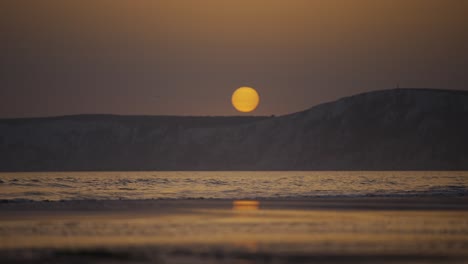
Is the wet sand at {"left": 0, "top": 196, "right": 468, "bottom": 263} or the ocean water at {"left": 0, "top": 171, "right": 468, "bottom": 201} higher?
the ocean water at {"left": 0, "top": 171, "right": 468, "bottom": 201}

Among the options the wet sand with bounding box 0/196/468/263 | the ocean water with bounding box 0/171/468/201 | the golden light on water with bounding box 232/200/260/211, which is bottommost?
the wet sand with bounding box 0/196/468/263

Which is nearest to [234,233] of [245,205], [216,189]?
[245,205]

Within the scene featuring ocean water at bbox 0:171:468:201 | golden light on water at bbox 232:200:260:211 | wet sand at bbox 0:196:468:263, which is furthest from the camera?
ocean water at bbox 0:171:468:201

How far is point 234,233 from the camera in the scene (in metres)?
34.6

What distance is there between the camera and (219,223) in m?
39.6

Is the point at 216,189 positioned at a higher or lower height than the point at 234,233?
higher

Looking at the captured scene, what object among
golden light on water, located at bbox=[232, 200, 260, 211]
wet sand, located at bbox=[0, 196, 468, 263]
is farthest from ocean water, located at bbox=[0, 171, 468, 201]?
wet sand, located at bbox=[0, 196, 468, 263]

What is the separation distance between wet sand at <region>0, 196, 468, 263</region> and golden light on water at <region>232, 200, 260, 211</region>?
6 cm

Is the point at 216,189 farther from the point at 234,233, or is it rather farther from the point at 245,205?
the point at 234,233

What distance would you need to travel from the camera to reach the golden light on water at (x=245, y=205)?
2012 inches

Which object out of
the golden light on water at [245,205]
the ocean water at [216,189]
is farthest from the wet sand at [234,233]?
the ocean water at [216,189]

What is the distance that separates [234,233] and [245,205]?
779 inches

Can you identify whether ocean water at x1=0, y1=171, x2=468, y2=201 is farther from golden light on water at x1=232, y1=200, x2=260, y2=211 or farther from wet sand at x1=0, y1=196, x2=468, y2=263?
wet sand at x1=0, y1=196, x2=468, y2=263

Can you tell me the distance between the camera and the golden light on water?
51.1 meters
